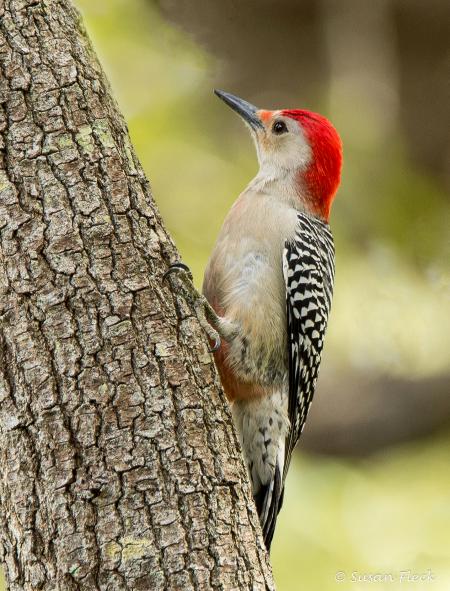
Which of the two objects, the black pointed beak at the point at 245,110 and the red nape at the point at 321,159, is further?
the black pointed beak at the point at 245,110

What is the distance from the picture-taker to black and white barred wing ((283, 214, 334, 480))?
445 centimetres

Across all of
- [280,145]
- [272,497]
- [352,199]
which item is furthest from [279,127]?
[272,497]

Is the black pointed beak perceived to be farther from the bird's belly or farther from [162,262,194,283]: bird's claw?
[162,262,194,283]: bird's claw

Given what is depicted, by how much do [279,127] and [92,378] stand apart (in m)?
3.05

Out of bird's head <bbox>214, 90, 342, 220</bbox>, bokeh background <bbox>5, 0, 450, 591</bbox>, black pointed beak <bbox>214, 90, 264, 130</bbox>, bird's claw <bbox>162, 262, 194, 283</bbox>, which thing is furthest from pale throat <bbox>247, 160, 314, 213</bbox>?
bird's claw <bbox>162, 262, 194, 283</bbox>

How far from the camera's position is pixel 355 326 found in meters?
6.47

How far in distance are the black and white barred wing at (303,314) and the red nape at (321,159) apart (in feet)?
1.11

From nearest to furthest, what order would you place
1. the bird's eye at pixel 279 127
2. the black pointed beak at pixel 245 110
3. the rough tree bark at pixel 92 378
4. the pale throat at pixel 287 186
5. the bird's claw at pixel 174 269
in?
the rough tree bark at pixel 92 378
the bird's claw at pixel 174 269
the pale throat at pixel 287 186
the bird's eye at pixel 279 127
the black pointed beak at pixel 245 110

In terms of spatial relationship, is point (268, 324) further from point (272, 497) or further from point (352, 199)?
point (352, 199)

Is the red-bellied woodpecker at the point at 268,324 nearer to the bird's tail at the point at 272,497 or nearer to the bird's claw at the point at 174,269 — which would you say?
the bird's tail at the point at 272,497

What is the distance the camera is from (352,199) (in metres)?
6.85

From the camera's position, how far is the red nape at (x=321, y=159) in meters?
5.00

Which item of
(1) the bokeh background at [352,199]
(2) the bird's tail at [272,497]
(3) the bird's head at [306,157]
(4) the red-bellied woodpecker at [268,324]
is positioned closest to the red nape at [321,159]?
(3) the bird's head at [306,157]

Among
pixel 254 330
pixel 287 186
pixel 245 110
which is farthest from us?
pixel 245 110
